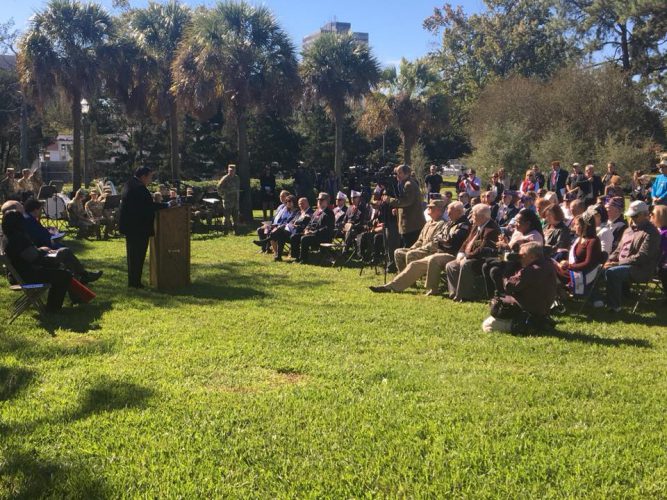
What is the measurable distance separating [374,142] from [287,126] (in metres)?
10.3

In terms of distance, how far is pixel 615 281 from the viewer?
7.27m

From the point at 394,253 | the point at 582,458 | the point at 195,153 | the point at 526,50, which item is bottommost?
the point at 582,458

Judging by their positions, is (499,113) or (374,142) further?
(374,142)

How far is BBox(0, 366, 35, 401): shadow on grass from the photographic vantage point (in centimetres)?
458

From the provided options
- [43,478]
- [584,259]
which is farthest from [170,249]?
[43,478]

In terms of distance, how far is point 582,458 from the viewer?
3.51 meters

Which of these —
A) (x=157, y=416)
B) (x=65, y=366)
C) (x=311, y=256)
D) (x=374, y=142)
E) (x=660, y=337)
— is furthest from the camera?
(x=374, y=142)

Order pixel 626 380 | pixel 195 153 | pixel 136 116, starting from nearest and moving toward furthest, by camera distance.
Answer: pixel 626 380 < pixel 136 116 < pixel 195 153

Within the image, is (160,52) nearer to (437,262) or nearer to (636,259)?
(437,262)

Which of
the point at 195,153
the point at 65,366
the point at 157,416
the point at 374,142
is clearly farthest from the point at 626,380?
the point at 374,142

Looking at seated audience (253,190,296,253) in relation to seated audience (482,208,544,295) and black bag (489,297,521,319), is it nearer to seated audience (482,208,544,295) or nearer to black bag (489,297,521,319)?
seated audience (482,208,544,295)

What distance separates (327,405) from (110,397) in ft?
5.00

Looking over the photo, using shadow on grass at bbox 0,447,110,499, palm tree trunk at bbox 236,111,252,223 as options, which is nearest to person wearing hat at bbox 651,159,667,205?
shadow on grass at bbox 0,447,110,499

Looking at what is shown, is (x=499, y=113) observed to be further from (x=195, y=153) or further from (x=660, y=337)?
(x=660, y=337)
